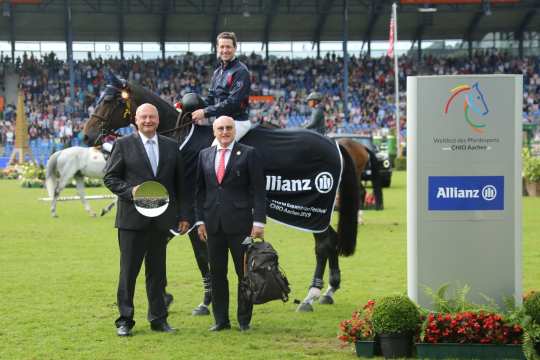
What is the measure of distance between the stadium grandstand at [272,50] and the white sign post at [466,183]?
42.6m

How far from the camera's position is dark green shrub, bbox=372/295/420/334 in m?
6.54

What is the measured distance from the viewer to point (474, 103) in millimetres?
6652

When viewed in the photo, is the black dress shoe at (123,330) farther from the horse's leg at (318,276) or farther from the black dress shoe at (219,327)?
the horse's leg at (318,276)

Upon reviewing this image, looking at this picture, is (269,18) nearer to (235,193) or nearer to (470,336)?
(235,193)

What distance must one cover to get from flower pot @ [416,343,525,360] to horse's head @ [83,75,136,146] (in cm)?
414

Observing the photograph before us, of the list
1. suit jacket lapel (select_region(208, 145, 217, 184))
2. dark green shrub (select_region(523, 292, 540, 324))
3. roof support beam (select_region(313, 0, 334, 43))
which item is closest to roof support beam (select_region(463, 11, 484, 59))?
roof support beam (select_region(313, 0, 334, 43))

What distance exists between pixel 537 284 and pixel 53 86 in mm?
47444

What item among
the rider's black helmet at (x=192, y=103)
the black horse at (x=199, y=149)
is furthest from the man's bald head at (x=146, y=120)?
the rider's black helmet at (x=192, y=103)

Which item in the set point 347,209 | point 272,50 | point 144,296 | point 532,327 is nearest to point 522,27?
point 272,50

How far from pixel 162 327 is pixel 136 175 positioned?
1.36 metres

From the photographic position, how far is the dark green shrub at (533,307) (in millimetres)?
6379

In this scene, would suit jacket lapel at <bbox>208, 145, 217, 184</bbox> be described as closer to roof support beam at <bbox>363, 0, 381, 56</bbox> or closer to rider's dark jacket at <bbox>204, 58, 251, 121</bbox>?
rider's dark jacket at <bbox>204, 58, 251, 121</bbox>

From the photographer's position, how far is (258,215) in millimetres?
7695

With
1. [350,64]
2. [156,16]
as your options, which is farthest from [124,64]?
[350,64]
